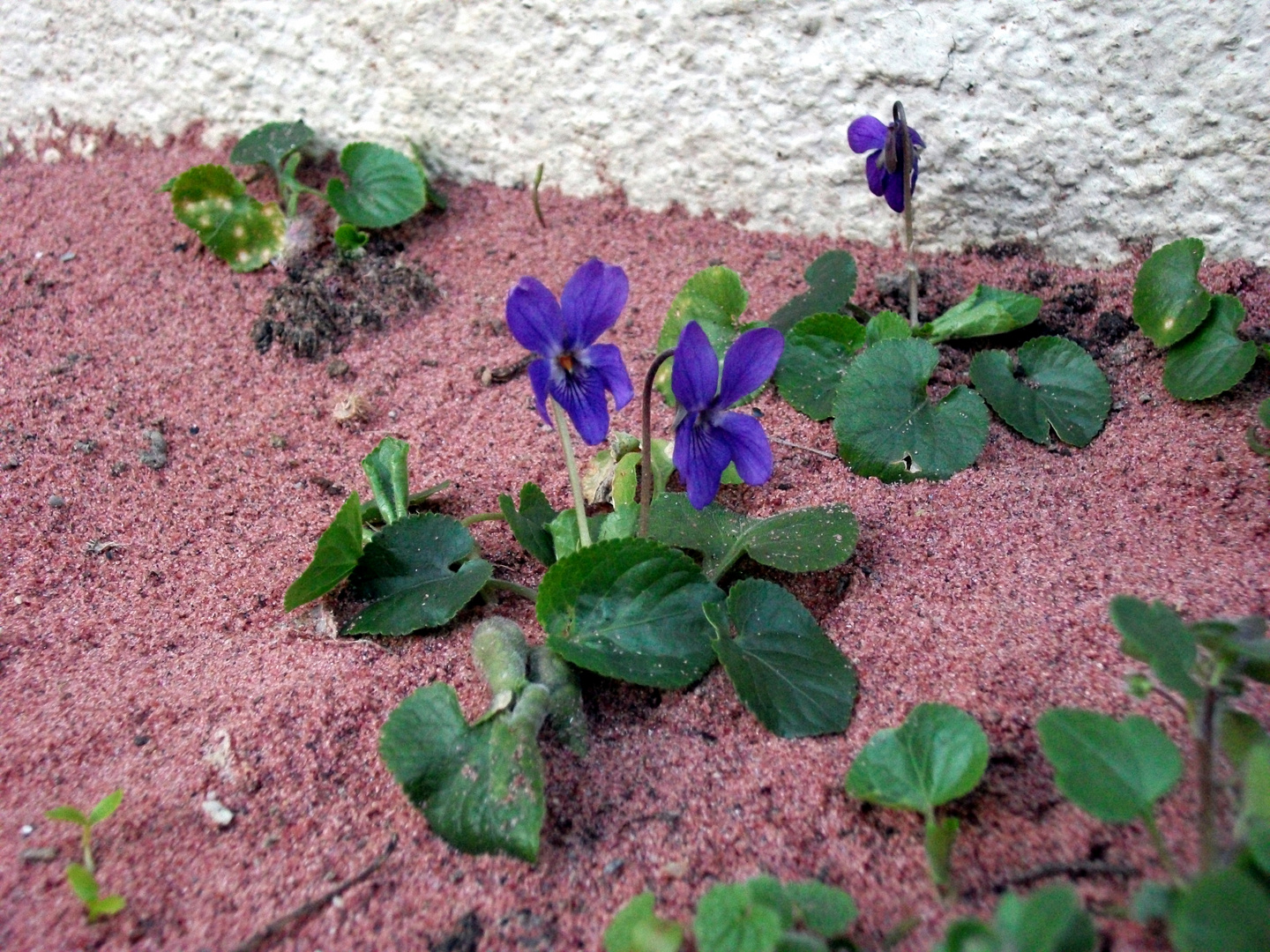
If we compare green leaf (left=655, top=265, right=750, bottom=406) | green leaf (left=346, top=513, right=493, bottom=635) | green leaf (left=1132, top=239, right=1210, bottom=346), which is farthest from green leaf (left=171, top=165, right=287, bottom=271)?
green leaf (left=1132, top=239, right=1210, bottom=346)

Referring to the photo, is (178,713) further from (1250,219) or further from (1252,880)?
(1250,219)

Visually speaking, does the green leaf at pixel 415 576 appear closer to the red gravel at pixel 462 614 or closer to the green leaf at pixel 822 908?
the red gravel at pixel 462 614

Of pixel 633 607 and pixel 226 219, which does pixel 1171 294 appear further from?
pixel 226 219

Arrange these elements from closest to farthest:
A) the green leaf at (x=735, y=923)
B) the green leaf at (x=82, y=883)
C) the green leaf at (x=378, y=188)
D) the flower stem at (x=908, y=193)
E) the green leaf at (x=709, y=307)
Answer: the green leaf at (x=735, y=923)
the green leaf at (x=82, y=883)
the flower stem at (x=908, y=193)
the green leaf at (x=709, y=307)
the green leaf at (x=378, y=188)

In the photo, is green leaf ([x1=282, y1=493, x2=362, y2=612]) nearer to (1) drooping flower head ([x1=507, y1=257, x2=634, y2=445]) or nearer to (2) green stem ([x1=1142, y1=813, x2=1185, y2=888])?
(1) drooping flower head ([x1=507, y1=257, x2=634, y2=445])

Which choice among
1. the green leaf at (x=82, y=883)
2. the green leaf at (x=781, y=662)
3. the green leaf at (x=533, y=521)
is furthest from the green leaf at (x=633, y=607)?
the green leaf at (x=82, y=883)

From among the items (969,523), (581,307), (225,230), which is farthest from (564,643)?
(225,230)
